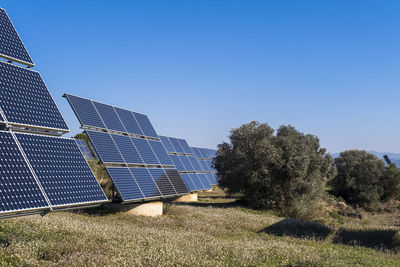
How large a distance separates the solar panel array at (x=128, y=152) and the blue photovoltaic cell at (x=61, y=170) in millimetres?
5522

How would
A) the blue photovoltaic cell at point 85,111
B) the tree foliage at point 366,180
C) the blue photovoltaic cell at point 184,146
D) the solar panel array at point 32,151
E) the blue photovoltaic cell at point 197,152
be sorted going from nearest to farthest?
the solar panel array at point 32,151 < the blue photovoltaic cell at point 85,111 < the blue photovoltaic cell at point 184,146 < the blue photovoltaic cell at point 197,152 < the tree foliage at point 366,180

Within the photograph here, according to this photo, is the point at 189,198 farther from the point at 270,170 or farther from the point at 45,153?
the point at 45,153

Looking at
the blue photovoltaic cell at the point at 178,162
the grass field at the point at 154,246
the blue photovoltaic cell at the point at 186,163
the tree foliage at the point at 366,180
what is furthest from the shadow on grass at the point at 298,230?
the tree foliage at the point at 366,180

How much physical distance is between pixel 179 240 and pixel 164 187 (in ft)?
31.1

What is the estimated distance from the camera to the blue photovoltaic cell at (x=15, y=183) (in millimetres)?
9406

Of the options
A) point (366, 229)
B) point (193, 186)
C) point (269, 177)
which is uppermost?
point (193, 186)

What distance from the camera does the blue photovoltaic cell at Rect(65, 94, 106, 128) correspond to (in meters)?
19.8

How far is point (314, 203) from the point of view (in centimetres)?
3291

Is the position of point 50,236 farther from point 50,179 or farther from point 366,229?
point 366,229

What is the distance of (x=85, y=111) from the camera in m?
20.7

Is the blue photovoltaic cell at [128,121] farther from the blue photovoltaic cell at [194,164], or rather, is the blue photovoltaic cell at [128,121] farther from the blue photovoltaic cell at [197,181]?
the blue photovoltaic cell at [194,164]

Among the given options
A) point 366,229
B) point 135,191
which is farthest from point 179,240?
point 366,229

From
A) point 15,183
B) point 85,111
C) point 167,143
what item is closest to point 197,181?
point 167,143

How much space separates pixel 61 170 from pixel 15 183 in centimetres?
218
